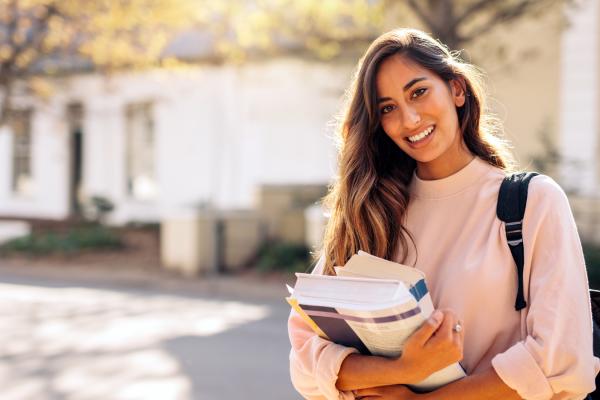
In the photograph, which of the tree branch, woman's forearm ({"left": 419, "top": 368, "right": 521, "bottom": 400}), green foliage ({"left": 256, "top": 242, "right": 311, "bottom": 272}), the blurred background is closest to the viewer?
woman's forearm ({"left": 419, "top": 368, "right": 521, "bottom": 400})

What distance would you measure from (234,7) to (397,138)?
1255cm

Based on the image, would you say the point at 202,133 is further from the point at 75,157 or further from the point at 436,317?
the point at 436,317

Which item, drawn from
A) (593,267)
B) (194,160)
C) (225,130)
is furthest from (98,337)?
(194,160)

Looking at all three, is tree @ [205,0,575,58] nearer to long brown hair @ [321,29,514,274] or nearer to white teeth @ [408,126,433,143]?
long brown hair @ [321,29,514,274]

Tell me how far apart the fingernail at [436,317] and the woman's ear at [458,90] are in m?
0.66

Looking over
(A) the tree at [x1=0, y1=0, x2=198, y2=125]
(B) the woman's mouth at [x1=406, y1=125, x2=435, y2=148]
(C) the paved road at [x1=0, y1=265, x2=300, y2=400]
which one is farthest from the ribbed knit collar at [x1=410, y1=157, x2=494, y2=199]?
(A) the tree at [x1=0, y1=0, x2=198, y2=125]

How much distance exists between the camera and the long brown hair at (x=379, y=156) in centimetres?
213

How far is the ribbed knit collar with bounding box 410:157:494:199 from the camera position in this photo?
2.12 meters

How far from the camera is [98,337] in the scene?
846 cm

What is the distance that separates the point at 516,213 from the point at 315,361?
622mm

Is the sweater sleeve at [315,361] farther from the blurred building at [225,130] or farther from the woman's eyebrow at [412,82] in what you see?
the blurred building at [225,130]

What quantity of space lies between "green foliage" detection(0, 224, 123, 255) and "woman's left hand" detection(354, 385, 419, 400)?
563 inches

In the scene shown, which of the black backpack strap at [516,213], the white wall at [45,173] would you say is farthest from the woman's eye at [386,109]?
the white wall at [45,173]

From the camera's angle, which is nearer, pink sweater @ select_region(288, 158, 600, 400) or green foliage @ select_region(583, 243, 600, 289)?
pink sweater @ select_region(288, 158, 600, 400)
